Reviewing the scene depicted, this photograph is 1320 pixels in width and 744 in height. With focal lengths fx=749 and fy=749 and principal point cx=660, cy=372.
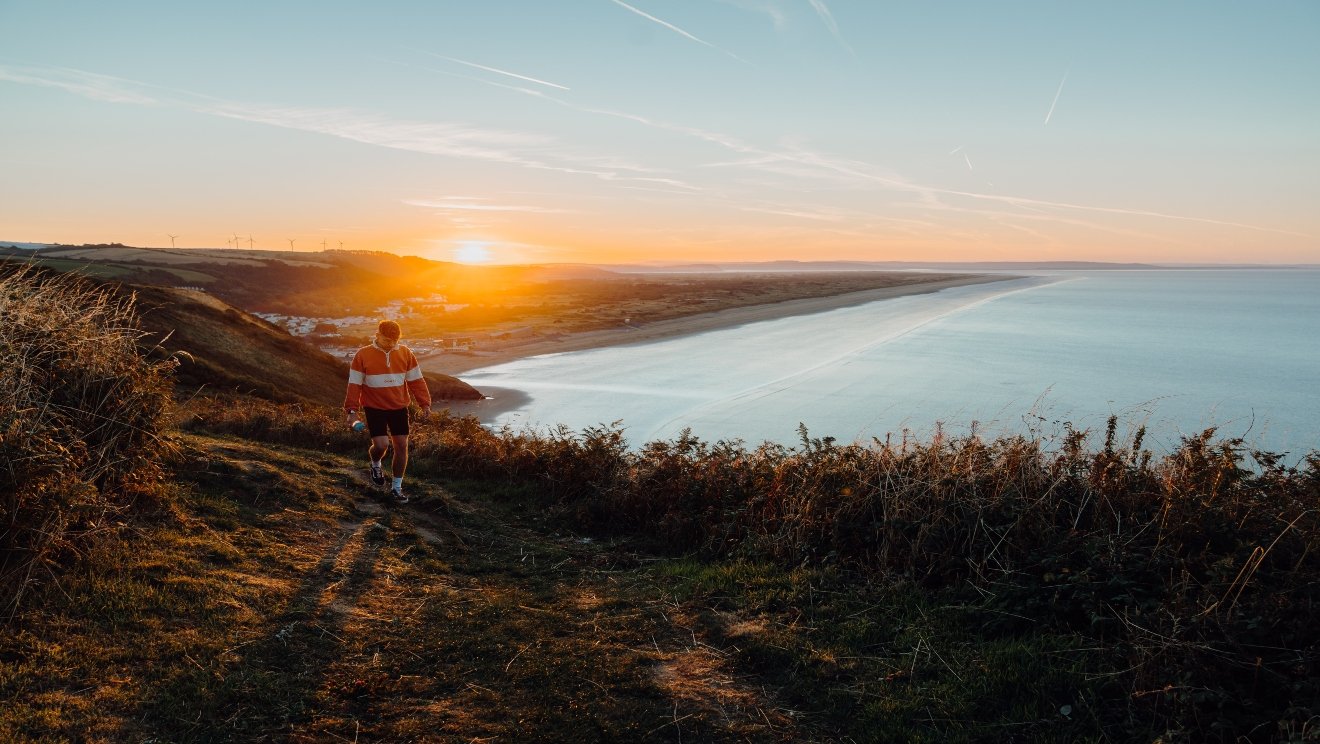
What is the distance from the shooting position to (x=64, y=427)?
5.39 meters

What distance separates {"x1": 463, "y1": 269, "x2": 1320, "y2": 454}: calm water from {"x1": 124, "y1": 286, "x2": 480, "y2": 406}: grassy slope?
548 cm

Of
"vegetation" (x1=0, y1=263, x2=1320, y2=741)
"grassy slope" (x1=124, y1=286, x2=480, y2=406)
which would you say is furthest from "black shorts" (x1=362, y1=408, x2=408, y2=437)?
"grassy slope" (x1=124, y1=286, x2=480, y2=406)

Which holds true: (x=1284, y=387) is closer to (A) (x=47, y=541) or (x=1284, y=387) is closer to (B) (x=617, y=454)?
(B) (x=617, y=454)

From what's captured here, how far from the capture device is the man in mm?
8367

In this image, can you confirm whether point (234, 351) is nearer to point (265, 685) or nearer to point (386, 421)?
point (386, 421)

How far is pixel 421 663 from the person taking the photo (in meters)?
4.70

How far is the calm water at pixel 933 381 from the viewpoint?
21156 millimetres

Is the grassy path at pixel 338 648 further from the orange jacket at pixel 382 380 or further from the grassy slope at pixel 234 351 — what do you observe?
the grassy slope at pixel 234 351

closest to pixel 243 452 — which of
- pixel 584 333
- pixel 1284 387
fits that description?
pixel 1284 387

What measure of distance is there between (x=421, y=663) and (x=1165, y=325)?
6783 centimetres

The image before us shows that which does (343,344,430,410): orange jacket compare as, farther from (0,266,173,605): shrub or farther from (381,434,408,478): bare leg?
(0,266,173,605): shrub

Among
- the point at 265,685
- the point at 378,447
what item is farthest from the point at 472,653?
the point at 378,447

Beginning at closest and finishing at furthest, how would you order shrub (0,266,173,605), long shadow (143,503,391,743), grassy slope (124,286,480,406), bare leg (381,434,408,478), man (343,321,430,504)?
1. long shadow (143,503,391,743)
2. shrub (0,266,173,605)
3. man (343,321,430,504)
4. bare leg (381,434,408,478)
5. grassy slope (124,286,480,406)

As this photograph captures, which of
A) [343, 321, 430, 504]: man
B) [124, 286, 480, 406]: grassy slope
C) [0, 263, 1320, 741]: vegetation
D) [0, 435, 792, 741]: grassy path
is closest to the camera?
[0, 435, 792, 741]: grassy path
